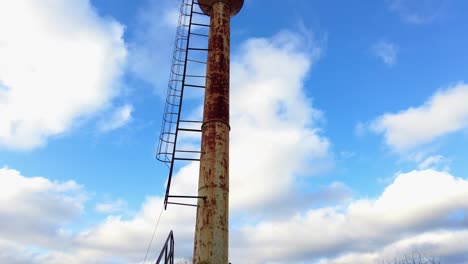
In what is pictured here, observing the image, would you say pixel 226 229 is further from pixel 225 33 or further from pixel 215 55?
pixel 225 33

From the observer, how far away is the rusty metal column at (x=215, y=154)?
39.7ft

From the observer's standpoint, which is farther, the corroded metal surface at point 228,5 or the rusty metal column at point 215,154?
the corroded metal surface at point 228,5

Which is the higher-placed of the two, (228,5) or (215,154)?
(228,5)

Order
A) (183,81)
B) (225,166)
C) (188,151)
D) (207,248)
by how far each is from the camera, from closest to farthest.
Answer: (207,248) → (225,166) → (188,151) → (183,81)

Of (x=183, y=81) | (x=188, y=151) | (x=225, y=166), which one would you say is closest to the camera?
(x=225, y=166)

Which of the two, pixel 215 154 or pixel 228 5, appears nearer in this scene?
pixel 215 154

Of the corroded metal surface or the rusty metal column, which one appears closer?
the rusty metal column

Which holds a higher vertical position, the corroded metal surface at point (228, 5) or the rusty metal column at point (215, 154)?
the corroded metal surface at point (228, 5)

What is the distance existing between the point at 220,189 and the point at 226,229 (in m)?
1.24

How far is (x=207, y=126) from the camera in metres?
13.7

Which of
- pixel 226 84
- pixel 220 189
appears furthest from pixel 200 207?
pixel 226 84

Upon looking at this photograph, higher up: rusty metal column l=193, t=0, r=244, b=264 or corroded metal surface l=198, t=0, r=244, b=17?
corroded metal surface l=198, t=0, r=244, b=17

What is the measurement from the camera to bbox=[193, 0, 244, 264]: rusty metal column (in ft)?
39.7

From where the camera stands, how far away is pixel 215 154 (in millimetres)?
13086
